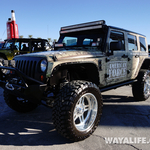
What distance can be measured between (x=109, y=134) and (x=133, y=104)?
71.1 inches

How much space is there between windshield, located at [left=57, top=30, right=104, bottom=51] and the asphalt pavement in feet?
4.97

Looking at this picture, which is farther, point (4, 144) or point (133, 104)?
point (133, 104)

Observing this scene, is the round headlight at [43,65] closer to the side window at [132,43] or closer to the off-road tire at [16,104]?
the off-road tire at [16,104]

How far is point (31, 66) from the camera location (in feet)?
8.24

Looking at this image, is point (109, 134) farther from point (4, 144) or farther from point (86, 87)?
point (4, 144)

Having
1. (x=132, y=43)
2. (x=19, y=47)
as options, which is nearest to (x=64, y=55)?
(x=132, y=43)

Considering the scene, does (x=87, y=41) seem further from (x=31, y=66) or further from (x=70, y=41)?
(x=31, y=66)

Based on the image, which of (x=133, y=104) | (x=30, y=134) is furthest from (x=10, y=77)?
(x=133, y=104)

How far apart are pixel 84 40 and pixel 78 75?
0.87 meters

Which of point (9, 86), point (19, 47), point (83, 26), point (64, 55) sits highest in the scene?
point (19, 47)

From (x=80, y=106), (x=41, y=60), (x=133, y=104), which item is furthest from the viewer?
(x=133, y=104)

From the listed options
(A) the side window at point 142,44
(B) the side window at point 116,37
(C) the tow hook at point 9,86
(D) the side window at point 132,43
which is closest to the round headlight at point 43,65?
(C) the tow hook at point 9,86

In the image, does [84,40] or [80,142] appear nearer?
[80,142]

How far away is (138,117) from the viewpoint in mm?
3285
